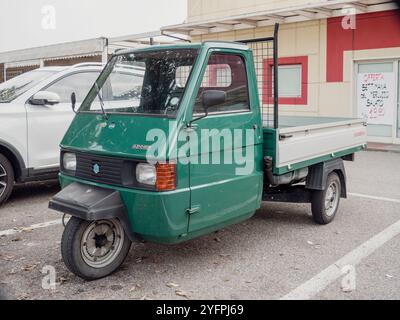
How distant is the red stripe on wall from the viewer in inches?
497

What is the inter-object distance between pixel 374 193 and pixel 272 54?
3690 mm

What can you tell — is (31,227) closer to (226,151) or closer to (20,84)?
(20,84)

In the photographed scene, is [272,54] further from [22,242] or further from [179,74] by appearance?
[22,242]

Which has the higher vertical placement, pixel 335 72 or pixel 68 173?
pixel 335 72

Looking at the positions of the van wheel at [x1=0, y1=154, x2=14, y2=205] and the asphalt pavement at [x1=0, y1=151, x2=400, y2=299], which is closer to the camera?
the asphalt pavement at [x1=0, y1=151, x2=400, y2=299]

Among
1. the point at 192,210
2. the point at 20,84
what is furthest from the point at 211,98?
the point at 20,84

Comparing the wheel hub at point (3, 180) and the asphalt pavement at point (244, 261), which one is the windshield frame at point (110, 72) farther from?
the wheel hub at point (3, 180)

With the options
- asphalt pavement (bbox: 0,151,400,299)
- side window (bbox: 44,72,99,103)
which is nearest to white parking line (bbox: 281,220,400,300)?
asphalt pavement (bbox: 0,151,400,299)

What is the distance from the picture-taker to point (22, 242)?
213 inches

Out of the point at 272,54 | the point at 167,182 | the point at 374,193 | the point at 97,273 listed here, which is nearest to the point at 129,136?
the point at 167,182

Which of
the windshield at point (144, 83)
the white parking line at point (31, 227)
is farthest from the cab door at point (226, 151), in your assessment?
the white parking line at point (31, 227)

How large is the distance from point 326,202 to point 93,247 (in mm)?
3197

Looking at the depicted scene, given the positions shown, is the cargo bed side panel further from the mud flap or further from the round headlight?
the round headlight

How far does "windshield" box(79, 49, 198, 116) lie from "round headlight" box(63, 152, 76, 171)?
552 millimetres
